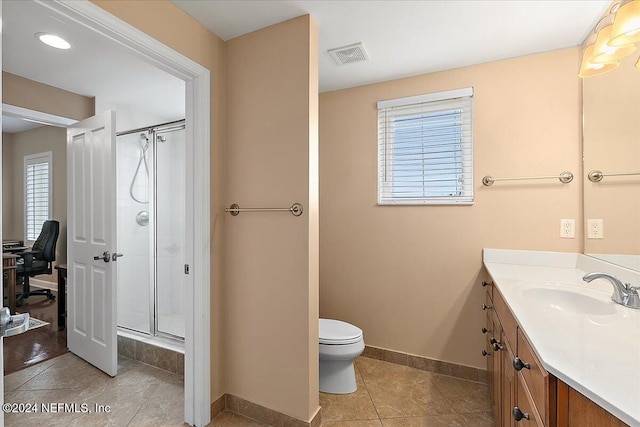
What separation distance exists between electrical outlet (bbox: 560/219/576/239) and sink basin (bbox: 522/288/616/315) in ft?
2.43

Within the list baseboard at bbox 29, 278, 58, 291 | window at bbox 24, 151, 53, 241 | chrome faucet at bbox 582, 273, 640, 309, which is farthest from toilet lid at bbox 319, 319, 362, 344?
baseboard at bbox 29, 278, 58, 291

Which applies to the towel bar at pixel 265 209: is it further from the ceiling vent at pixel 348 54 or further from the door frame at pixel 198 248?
the ceiling vent at pixel 348 54

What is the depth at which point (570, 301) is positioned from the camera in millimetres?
1417

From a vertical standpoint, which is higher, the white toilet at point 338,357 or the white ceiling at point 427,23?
the white ceiling at point 427,23

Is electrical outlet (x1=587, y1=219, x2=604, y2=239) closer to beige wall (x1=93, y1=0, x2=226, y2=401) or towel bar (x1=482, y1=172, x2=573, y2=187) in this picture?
towel bar (x1=482, y1=172, x2=573, y2=187)

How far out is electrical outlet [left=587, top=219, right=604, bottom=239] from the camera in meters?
1.74

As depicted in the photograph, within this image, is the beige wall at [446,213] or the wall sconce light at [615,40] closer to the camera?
the wall sconce light at [615,40]

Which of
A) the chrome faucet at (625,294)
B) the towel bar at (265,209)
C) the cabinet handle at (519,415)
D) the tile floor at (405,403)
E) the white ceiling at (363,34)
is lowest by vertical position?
the tile floor at (405,403)

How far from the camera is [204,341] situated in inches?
70.1

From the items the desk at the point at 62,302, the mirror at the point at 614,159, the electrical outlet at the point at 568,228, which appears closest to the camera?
the mirror at the point at 614,159

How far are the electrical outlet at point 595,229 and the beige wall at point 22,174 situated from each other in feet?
17.9

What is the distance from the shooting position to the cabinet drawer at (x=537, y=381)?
78 cm

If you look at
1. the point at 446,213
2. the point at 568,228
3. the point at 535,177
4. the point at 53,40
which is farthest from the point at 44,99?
the point at 568,228

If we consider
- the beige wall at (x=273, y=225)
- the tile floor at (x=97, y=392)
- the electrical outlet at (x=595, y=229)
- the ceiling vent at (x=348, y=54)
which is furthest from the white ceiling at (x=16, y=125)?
the electrical outlet at (x=595, y=229)
